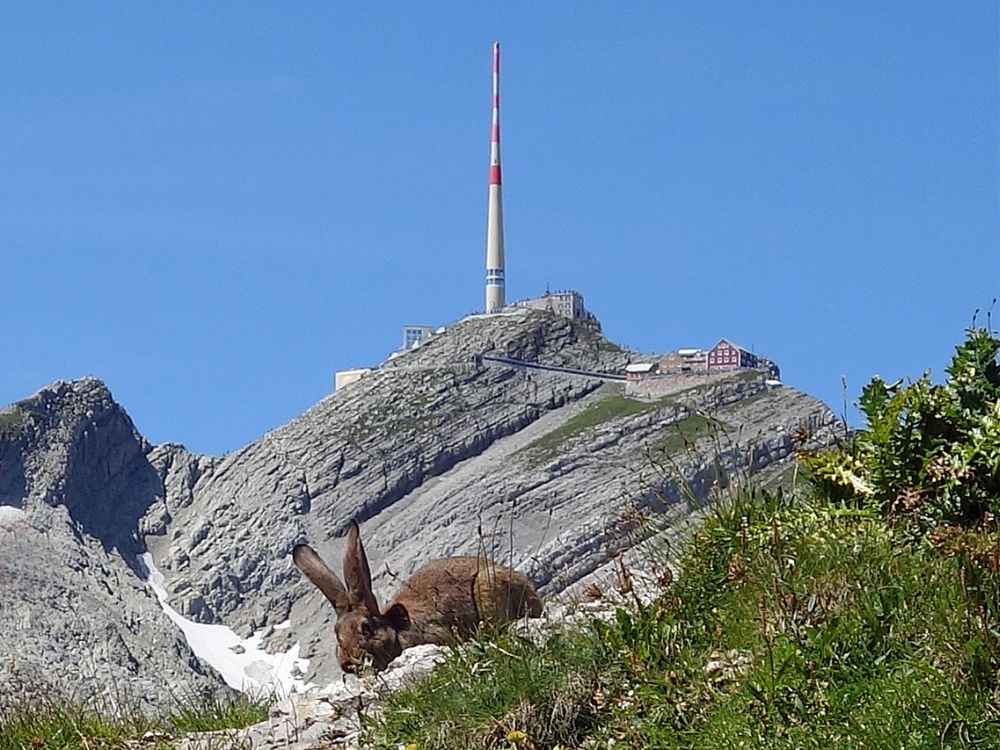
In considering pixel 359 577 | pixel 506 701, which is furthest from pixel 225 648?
pixel 506 701

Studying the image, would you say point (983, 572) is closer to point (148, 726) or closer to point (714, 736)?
point (714, 736)

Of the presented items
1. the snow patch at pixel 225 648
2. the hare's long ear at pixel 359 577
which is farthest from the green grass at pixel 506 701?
the snow patch at pixel 225 648

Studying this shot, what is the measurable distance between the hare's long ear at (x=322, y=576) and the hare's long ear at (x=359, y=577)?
3.4 inches

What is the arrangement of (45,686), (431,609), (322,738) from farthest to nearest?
(431,609) < (45,686) < (322,738)

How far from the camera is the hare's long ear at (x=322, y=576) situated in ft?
37.3

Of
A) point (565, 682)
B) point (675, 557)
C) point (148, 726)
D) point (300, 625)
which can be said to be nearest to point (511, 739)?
point (565, 682)

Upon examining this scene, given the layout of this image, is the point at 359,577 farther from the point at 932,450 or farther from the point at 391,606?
the point at 932,450

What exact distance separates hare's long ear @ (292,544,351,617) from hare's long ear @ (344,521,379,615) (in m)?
0.09

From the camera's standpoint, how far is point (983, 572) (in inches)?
253

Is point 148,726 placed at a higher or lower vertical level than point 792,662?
lower

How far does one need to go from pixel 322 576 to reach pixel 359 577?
0.90 feet

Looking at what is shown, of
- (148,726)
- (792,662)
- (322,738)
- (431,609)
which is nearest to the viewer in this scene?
(792,662)

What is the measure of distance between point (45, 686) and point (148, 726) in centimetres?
120

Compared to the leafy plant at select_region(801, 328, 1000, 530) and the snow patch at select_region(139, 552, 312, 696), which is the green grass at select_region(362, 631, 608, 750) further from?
the snow patch at select_region(139, 552, 312, 696)
